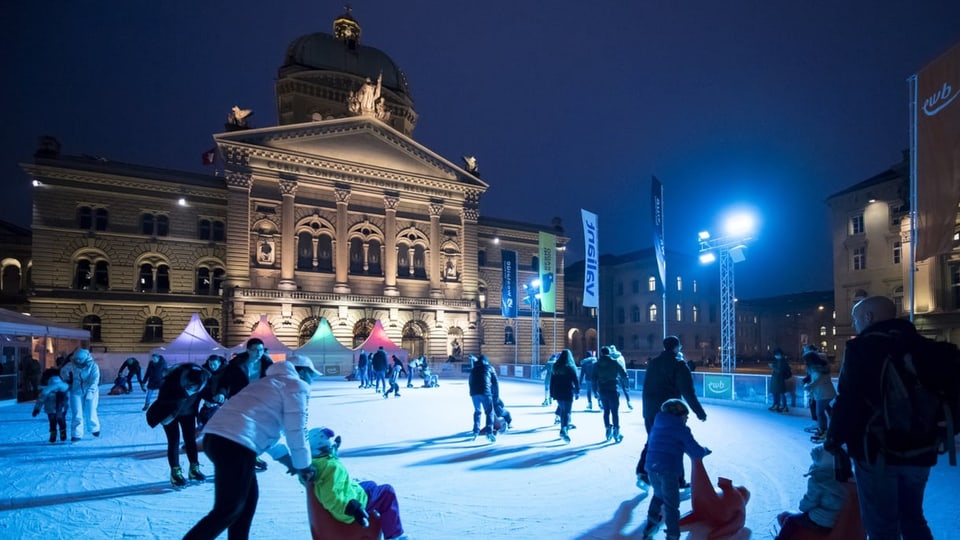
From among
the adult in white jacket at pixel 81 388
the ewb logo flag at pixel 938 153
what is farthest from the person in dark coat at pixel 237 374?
the ewb logo flag at pixel 938 153

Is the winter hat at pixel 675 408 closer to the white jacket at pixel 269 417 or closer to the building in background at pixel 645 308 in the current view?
the white jacket at pixel 269 417

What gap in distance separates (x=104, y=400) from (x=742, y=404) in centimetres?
2304

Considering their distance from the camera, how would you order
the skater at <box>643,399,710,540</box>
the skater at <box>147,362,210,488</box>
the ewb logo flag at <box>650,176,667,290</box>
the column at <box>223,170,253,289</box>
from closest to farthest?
the skater at <box>643,399,710,540</box>
the skater at <box>147,362,210,488</box>
the ewb logo flag at <box>650,176,667,290</box>
the column at <box>223,170,253,289</box>

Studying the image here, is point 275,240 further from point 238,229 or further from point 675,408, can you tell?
point 675,408

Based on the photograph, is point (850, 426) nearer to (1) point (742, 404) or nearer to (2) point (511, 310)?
(1) point (742, 404)

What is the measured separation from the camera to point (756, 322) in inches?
A: 3086

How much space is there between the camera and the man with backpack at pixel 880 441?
11.3 feet

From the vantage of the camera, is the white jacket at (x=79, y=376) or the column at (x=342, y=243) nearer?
the white jacket at (x=79, y=376)

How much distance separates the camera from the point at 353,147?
4128 cm

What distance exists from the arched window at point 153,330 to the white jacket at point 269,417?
38.9 metres

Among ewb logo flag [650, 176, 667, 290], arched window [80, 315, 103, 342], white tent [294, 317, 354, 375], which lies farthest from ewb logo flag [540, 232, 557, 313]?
arched window [80, 315, 103, 342]

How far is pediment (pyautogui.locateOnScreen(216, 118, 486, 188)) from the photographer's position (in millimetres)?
38188

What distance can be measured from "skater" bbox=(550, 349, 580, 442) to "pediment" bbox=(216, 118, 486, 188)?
107ft

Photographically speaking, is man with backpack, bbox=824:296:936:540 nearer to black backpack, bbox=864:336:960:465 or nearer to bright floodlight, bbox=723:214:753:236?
black backpack, bbox=864:336:960:465
